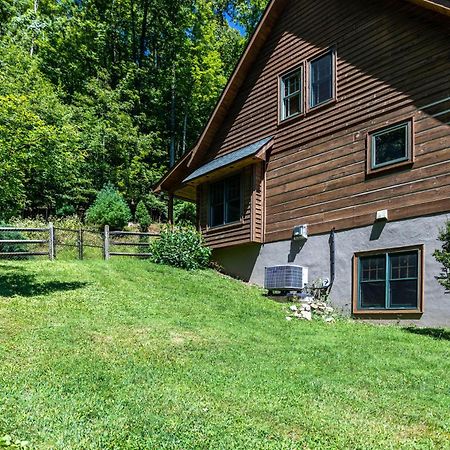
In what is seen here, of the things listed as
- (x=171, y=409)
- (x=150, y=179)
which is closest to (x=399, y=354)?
(x=171, y=409)

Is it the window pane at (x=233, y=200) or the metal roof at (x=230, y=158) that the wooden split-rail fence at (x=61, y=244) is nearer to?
the metal roof at (x=230, y=158)

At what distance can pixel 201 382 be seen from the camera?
5.48 m

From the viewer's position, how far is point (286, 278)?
1212cm

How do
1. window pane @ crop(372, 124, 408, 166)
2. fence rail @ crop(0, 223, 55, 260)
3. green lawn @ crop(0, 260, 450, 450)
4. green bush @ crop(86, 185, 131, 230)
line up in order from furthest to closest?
green bush @ crop(86, 185, 131, 230), fence rail @ crop(0, 223, 55, 260), window pane @ crop(372, 124, 408, 166), green lawn @ crop(0, 260, 450, 450)

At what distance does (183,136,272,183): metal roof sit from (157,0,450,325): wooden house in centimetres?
8

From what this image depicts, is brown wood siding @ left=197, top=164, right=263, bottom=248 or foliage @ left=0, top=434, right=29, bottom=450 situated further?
brown wood siding @ left=197, top=164, right=263, bottom=248

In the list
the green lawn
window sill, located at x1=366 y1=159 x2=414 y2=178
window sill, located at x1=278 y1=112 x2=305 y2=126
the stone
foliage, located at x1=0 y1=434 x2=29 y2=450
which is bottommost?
the stone

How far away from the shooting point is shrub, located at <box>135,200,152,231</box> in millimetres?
24672

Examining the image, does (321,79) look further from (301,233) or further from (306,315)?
(306,315)

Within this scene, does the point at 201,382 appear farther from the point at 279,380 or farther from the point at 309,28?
the point at 309,28

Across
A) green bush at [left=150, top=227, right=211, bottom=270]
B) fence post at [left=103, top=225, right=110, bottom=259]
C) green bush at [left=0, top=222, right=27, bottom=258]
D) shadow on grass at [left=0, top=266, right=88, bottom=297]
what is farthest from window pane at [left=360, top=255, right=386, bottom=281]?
green bush at [left=0, top=222, right=27, bottom=258]

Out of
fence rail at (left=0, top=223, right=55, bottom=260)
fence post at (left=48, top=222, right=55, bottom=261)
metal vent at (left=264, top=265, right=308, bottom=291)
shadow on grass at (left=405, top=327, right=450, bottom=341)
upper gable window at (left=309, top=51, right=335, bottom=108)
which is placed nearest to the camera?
shadow on grass at (left=405, top=327, right=450, bottom=341)

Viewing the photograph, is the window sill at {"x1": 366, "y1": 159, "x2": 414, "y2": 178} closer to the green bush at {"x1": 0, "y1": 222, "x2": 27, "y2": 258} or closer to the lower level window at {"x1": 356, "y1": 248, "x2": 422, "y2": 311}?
the lower level window at {"x1": 356, "y1": 248, "x2": 422, "y2": 311}

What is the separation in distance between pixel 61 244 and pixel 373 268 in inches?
403
